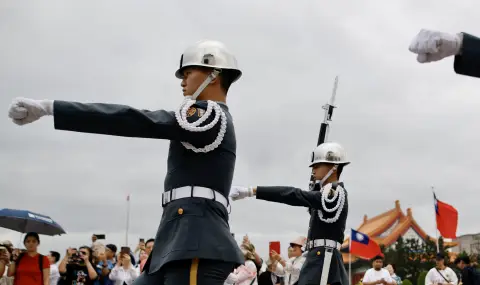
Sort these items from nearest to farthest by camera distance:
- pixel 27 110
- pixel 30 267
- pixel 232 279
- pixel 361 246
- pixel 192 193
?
pixel 27 110 → pixel 192 193 → pixel 30 267 → pixel 232 279 → pixel 361 246

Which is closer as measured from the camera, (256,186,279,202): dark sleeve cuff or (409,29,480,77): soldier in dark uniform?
(409,29,480,77): soldier in dark uniform

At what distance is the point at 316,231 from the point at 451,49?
17.7 feet

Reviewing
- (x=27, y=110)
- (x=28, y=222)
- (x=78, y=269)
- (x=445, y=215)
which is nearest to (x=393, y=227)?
(x=445, y=215)

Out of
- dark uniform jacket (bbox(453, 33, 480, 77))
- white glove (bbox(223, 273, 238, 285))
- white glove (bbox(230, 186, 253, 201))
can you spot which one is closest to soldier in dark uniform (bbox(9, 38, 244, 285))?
dark uniform jacket (bbox(453, 33, 480, 77))

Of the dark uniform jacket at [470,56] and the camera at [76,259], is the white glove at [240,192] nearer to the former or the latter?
the dark uniform jacket at [470,56]

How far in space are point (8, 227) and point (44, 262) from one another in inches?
127

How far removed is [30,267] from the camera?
10.8m

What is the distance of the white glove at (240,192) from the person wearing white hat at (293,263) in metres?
2.31

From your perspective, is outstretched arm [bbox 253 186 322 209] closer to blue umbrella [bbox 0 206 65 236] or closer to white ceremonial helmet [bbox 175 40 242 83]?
white ceremonial helmet [bbox 175 40 242 83]

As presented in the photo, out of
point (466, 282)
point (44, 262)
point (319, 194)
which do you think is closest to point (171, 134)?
point (319, 194)

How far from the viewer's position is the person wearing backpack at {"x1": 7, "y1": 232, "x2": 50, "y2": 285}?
10.7 metres

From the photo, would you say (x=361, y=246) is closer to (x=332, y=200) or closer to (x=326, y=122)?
(x=326, y=122)

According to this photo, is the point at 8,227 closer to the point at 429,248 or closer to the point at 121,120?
the point at 121,120

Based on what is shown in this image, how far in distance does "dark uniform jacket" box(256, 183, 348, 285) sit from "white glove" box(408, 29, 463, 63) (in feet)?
14.5
